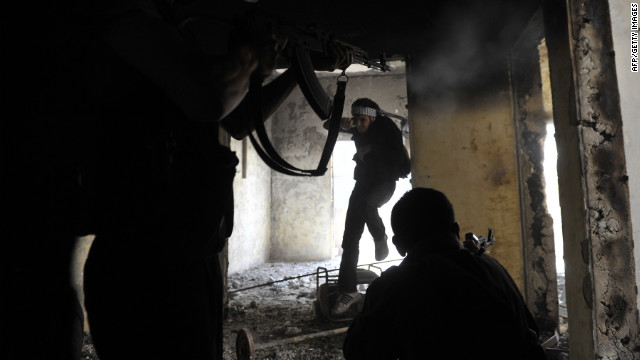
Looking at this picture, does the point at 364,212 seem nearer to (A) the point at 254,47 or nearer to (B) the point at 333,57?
(B) the point at 333,57

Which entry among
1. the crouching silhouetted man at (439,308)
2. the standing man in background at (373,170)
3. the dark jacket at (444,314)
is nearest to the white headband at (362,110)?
the standing man in background at (373,170)

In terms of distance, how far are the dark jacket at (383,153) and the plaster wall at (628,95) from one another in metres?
1.90

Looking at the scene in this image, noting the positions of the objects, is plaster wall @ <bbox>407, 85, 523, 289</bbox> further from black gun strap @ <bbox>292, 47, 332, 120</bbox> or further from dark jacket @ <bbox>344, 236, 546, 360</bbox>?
dark jacket @ <bbox>344, 236, 546, 360</bbox>

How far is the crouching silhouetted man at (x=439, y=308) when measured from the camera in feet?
3.43

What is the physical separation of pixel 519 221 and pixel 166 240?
116 inches

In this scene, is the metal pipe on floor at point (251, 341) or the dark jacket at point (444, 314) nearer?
the dark jacket at point (444, 314)

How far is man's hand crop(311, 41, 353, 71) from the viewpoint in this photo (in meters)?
1.68

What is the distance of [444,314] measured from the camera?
42.0 inches

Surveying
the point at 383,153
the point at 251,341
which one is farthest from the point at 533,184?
the point at 251,341

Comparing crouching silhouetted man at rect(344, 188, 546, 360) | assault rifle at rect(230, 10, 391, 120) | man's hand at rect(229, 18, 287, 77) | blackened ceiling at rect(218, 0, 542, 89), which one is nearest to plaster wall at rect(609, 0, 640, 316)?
crouching silhouetted man at rect(344, 188, 546, 360)

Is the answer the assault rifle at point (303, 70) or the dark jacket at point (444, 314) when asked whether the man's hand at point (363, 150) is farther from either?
the dark jacket at point (444, 314)

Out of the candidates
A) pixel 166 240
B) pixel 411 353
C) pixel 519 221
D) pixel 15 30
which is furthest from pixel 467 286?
pixel 519 221

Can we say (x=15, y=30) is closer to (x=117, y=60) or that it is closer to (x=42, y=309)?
(x=117, y=60)

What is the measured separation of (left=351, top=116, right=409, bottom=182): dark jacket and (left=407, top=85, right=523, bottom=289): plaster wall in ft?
0.86
